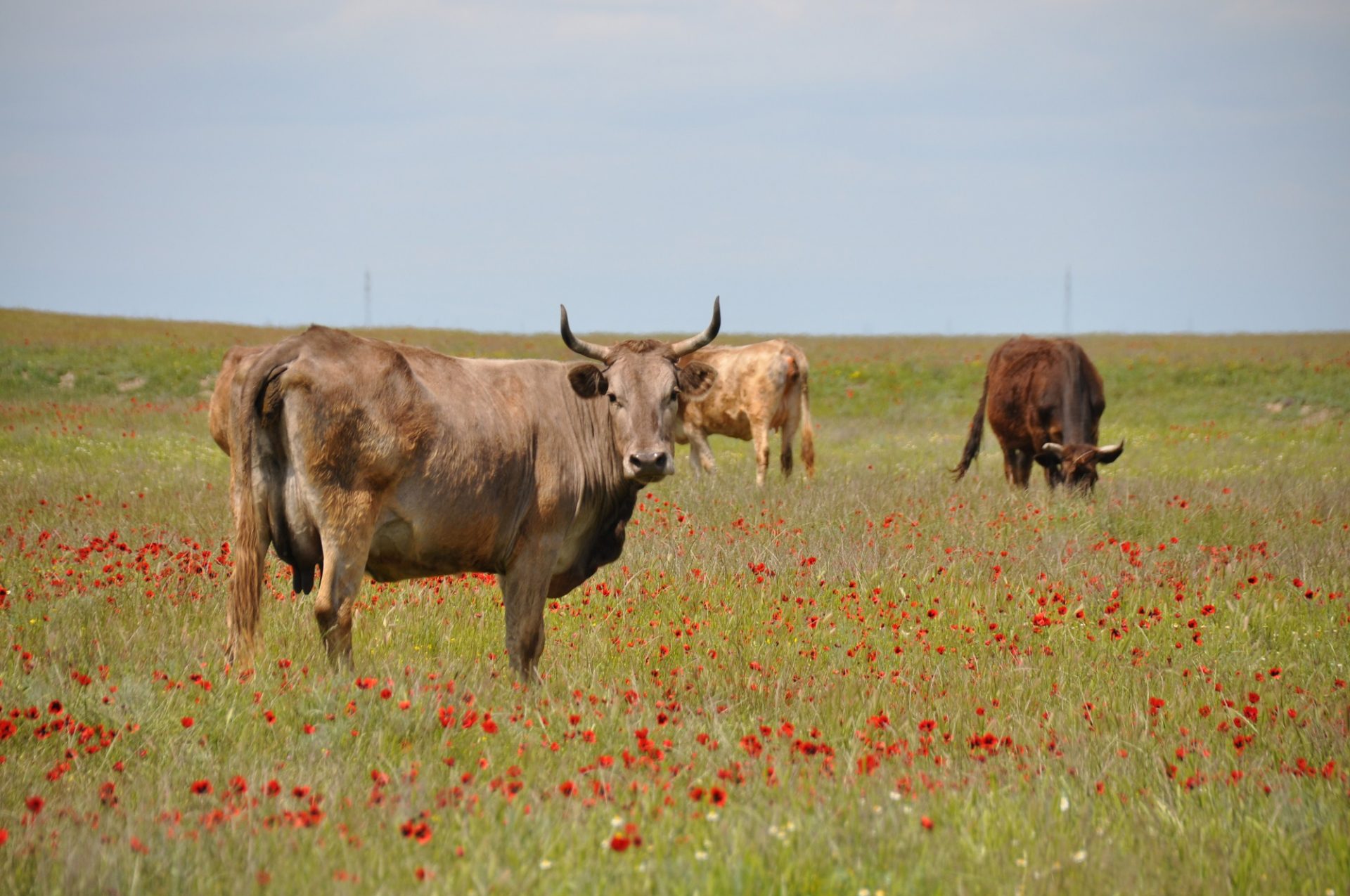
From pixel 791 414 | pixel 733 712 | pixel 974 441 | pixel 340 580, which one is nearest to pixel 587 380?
pixel 340 580

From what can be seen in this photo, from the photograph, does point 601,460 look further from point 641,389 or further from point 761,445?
A: point 761,445

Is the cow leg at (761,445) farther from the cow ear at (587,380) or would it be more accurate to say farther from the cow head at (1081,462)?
the cow ear at (587,380)

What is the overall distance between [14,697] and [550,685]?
245 cm

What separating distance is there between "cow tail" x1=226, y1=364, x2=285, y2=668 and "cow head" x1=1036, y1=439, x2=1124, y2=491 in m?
10.8

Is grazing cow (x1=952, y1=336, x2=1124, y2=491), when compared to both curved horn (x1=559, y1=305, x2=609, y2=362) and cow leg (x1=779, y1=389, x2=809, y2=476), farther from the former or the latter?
curved horn (x1=559, y1=305, x2=609, y2=362)

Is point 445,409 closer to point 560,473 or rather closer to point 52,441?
point 560,473

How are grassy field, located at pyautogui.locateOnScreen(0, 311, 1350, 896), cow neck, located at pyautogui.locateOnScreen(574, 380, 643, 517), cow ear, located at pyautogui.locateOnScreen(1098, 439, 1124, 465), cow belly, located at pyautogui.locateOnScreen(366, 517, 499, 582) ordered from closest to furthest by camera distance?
1. grassy field, located at pyautogui.locateOnScreen(0, 311, 1350, 896)
2. cow belly, located at pyautogui.locateOnScreen(366, 517, 499, 582)
3. cow neck, located at pyautogui.locateOnScreen(574, 380, 643, 517)
4. cow ear, located at pyautogui.locateOnScreen(1098, 439, 1124, 465)

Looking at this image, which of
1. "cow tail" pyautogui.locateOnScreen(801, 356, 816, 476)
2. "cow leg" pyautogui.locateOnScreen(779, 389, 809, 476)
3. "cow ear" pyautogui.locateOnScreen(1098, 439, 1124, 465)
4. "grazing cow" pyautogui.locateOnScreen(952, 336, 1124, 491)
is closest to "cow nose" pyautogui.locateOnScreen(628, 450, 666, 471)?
"grazing cow" pyautogui.locateOnScreen(952, 336, 1124, 491)

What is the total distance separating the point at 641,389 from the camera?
7.00m

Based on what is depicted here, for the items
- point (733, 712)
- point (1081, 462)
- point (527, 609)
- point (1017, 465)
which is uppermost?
point (1081, 462)

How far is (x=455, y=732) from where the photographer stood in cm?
480

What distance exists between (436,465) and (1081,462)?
34.1 ft

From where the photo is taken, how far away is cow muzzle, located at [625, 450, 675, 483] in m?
6.61

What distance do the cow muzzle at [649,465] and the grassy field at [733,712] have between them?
3.18 feet
